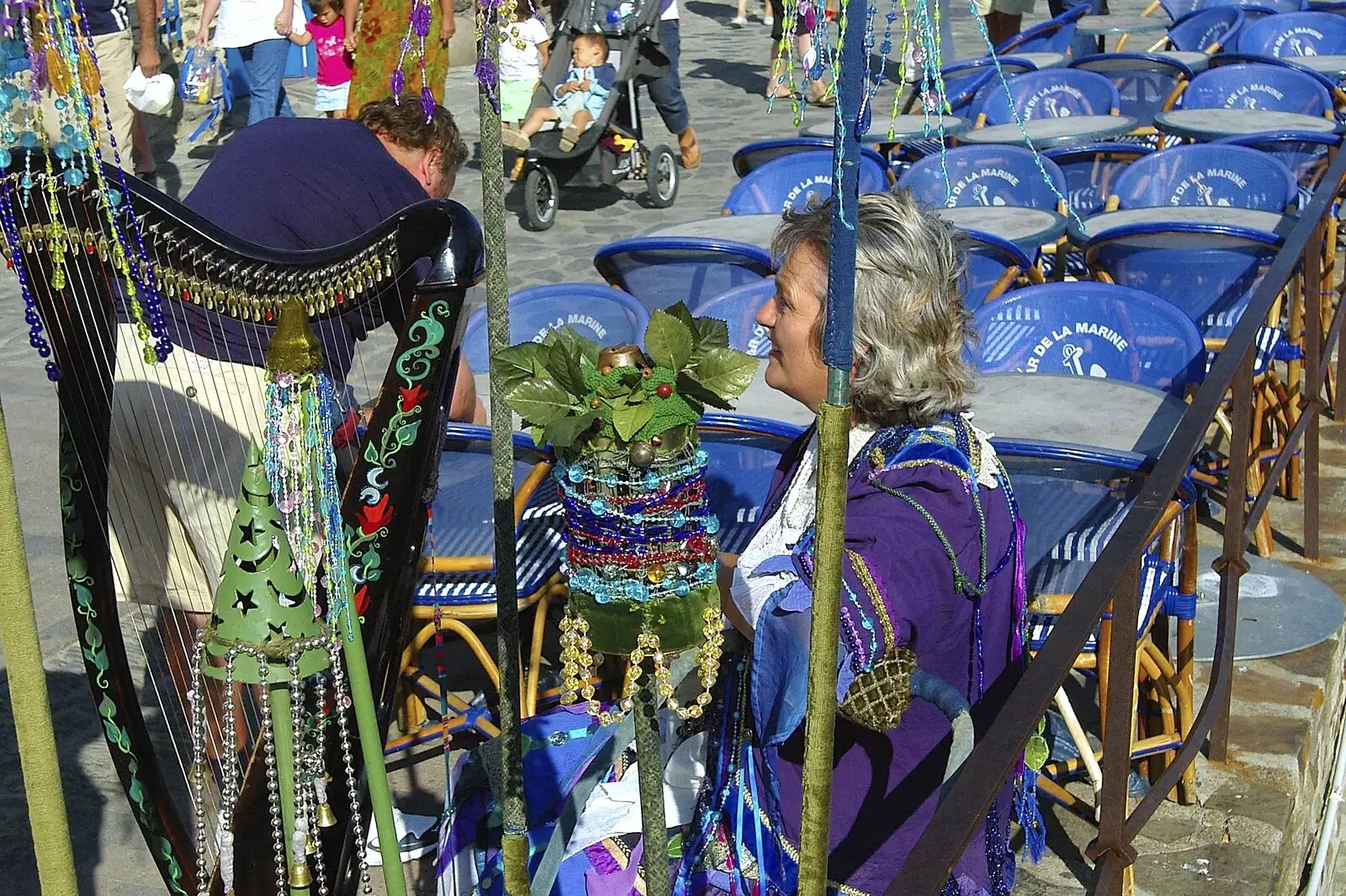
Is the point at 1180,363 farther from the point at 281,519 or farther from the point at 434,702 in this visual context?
the point at 281,519

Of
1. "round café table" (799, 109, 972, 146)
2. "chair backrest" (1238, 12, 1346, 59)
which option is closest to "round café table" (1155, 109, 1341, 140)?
"round café table" (799, 109, 972, 146)

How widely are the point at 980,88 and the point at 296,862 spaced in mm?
6897

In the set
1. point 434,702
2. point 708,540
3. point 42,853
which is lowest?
point 434,702

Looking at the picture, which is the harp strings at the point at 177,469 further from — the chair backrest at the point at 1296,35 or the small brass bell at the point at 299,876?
the chair backrest at the point at 1296,35

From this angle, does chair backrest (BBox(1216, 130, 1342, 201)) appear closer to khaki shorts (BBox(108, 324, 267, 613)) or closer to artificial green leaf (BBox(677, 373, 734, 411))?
khaki shorts (BBox(108, 324, 267, 613))

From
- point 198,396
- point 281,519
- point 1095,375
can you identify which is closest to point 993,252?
point 1095,375

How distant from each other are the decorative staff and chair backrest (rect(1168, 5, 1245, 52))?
9037 mm

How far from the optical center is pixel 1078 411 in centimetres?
322

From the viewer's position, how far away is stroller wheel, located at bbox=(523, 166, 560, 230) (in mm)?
7653

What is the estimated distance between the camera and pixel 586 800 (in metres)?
2.00

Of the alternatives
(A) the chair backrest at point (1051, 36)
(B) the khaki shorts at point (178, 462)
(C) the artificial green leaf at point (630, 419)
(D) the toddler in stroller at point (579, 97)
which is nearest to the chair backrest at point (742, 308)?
(B) the khaki shorts at point (178, 462)

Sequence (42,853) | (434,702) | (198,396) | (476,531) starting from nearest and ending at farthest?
(42,853) → (198,396) → (476,531) → (434,702)

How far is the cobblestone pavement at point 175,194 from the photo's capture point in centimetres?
292

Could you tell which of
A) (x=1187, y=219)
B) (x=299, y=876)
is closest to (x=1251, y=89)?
(x=1187, y=219)
